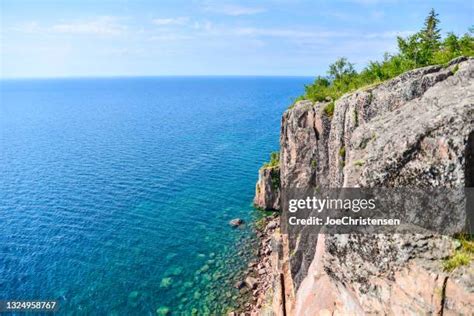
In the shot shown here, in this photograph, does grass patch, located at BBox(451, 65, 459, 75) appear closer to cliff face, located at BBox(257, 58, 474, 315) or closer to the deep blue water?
cliff face, located at BBox(257, 58, 474, 315)

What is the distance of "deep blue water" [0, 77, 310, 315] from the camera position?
44000mm

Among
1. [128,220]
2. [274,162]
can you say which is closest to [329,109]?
[274,162]

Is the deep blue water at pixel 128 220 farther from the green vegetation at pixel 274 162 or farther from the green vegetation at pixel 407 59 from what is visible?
the green vegetation at pixel 407 59

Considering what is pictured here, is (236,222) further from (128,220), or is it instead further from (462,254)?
(462,254)

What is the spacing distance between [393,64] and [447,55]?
18.6 ft

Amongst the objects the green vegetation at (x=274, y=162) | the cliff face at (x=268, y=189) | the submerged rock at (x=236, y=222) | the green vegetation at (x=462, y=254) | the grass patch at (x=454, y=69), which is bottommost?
the submerged rock at (x=236, y=222)

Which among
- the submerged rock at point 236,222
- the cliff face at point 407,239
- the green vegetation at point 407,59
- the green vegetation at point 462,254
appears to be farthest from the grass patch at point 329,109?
the submerged rock at point 236,222

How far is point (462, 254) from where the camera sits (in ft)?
35.0

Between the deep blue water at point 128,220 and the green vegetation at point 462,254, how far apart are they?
114 ft

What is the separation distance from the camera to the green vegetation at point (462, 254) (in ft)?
34.4

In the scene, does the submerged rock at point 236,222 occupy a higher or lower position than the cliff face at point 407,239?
lower

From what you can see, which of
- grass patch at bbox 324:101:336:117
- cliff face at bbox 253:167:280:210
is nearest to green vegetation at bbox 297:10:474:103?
grass patch at bbox 324:101:336:117

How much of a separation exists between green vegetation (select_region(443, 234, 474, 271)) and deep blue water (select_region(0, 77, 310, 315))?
34875mm

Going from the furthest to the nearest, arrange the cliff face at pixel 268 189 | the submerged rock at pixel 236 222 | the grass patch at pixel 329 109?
the cliff face at pixel 268 189 < the submerged rock at pixel 236 222 < the grass patch at pixel 329 109
